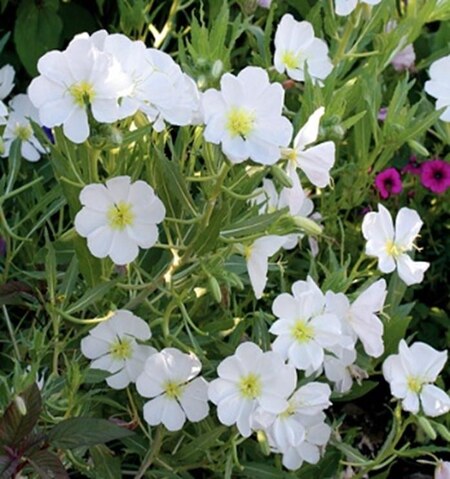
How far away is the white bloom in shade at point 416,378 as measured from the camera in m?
1.25

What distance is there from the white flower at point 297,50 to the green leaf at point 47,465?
605 millimetres

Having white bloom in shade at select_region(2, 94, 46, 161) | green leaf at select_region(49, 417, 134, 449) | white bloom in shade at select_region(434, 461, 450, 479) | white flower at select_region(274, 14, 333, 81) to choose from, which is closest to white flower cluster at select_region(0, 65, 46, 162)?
white bloom in shade at select_region(2, 94, 46, 161)

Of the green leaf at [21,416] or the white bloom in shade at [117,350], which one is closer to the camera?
the green leaf at [21,416]

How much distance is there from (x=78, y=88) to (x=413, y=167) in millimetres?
1046

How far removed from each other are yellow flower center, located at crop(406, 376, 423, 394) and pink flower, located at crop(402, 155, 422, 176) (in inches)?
28.2

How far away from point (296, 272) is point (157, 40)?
18.1 inches

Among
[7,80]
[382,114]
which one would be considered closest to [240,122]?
[7,80]

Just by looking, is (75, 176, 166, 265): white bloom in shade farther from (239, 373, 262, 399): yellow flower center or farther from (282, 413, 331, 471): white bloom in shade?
(282, 413, 331, 471): white bloom in shade

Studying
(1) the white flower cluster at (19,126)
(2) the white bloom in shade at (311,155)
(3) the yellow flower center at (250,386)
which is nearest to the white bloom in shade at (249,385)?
(3) the yellow flower center at (250,386)

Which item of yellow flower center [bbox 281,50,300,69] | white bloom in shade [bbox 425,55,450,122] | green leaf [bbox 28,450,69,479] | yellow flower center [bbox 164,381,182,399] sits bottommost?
green leaf [bbox 28,450,69,479]

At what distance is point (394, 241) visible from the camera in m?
1.34

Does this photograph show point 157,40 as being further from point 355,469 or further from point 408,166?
point 355,469

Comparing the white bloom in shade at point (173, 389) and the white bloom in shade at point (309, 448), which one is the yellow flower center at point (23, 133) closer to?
the white bloom in shade at point (173, 389)

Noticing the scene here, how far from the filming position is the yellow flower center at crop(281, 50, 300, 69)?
1429mm
